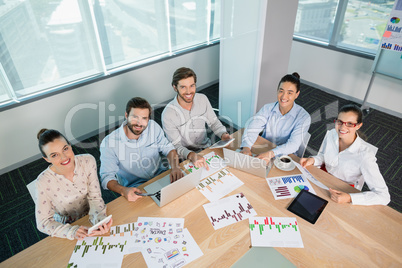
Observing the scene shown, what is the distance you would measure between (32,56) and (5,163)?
1.29 meters

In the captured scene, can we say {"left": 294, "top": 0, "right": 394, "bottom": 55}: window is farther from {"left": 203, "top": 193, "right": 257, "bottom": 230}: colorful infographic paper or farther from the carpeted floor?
{"left": 203, "top": 193, "right": 257, "bottom": 230}: colorful infographic paper

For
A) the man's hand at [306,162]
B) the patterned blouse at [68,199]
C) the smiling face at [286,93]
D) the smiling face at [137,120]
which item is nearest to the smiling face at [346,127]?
the man's hand at [306,162]

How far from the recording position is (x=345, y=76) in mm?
4234

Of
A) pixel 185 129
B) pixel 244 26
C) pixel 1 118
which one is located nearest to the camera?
pixel 185 129

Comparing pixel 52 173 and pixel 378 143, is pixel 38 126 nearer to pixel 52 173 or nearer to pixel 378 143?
pixel 52 173


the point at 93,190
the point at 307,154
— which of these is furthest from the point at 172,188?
the point at 307,154

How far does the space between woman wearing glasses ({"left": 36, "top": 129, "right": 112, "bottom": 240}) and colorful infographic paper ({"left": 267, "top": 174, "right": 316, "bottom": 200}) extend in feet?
3.42

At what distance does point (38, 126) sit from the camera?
3096 millimetres

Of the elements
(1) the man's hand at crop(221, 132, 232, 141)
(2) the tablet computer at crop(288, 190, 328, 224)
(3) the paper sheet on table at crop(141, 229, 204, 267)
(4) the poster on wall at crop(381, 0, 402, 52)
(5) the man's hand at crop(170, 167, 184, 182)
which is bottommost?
(1) the man's hand at crop(221, 132, 232, 141)

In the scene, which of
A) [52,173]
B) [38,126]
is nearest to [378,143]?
[52,173]

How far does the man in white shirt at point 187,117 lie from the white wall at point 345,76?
2.95 metres

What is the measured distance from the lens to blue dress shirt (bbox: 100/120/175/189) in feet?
6.12

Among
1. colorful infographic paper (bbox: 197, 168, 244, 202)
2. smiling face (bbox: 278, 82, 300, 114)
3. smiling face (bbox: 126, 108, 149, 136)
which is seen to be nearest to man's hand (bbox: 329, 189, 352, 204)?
colorful infographic paper (bbox: 197, 168, 244, 202)

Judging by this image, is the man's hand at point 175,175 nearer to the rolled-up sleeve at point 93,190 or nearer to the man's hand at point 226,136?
the rolled-up sleeve at point 93,190
